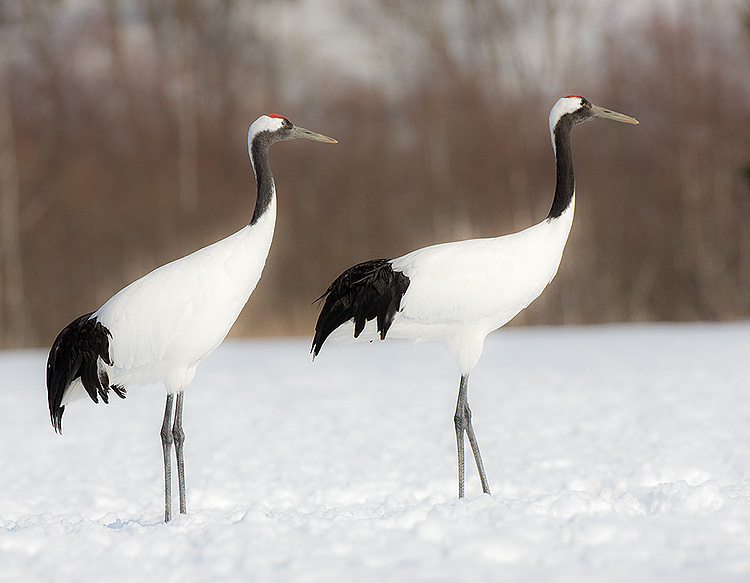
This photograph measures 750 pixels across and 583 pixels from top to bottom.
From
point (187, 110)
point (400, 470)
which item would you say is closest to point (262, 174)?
point (400, 470)

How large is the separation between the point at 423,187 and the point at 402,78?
13.0 ft

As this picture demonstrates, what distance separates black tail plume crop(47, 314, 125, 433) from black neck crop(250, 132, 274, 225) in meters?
0.85

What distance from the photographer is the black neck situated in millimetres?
4171

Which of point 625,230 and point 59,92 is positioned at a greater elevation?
point 59,92

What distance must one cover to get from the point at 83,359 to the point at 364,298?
1.28m

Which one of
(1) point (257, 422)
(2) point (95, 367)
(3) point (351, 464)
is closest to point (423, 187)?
(1) point (257, 422)

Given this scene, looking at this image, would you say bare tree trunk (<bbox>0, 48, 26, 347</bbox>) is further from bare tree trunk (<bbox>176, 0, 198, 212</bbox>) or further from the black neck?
the black neck

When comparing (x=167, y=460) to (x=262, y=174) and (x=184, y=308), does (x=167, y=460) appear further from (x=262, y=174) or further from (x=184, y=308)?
(x=262, y=174)

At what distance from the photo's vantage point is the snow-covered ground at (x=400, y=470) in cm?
313

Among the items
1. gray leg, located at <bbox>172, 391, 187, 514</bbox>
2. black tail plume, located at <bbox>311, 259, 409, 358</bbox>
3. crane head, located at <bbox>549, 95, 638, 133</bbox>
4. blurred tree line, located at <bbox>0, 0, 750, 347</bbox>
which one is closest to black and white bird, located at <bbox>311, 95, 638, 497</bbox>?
black tail plume, located at <bbox>311, 259, 409, 358</bbox>

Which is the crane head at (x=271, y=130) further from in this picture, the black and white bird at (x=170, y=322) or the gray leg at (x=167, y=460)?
the gray leg at (x=167, y=460)

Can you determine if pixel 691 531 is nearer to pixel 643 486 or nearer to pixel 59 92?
pixel 643 486

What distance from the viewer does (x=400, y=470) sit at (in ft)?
18.0

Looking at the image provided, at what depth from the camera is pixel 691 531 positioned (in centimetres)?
329
